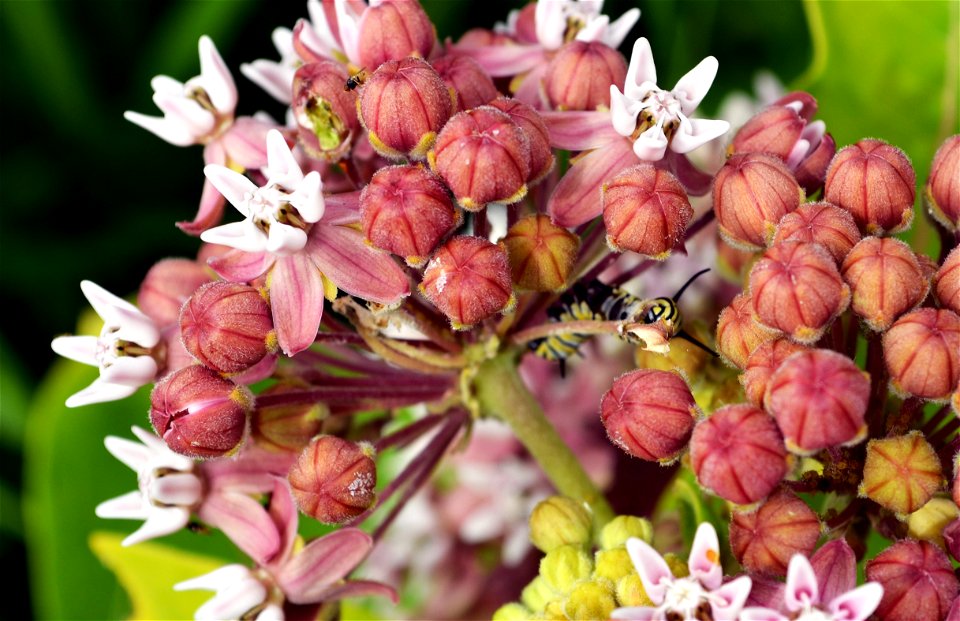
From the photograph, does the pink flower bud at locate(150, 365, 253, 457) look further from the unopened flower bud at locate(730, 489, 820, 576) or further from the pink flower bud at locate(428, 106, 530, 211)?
the unopened flower bud at locate(730, 489, 820, 576)

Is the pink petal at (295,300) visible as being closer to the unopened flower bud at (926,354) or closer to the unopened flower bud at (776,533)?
the unopened flower bud at (776,533)

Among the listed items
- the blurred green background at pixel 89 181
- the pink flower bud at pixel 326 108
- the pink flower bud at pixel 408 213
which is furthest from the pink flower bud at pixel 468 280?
the blurred green background at pixel 89 181

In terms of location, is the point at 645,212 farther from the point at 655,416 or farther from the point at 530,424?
the point at 530,424

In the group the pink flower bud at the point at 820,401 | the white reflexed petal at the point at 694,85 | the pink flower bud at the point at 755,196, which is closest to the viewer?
the pink flower bud at the point at 820,401

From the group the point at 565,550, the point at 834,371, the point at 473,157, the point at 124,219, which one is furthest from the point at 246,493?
the point at 124,219

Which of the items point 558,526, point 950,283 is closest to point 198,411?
point 558,526

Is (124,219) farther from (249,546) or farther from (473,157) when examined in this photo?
(473,157)
